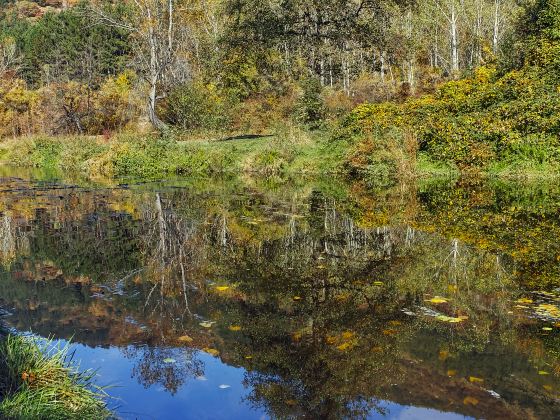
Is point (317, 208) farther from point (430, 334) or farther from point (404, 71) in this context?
point (404, 71)

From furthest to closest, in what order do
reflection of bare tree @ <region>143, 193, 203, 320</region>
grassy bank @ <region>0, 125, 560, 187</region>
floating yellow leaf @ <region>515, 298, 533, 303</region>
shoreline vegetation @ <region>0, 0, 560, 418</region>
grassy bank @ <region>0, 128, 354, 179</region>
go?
grassy bank @ <region>0, 128, 354, 179</region> → grassy bank @ <region>0, 125, 560, 187</region> → shoreline vegetation @ <region>0, 0, 560, 418</region> → reflection of bare tree @ <region>143, 193, 203, 320</region> → floating yellow leaf @ <region>515, 298, 533, 303</region>

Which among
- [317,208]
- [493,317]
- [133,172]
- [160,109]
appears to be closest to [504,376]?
[493,317]

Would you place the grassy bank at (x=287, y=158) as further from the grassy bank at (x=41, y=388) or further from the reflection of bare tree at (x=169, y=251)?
the grassy bank at (x=41, y=388)

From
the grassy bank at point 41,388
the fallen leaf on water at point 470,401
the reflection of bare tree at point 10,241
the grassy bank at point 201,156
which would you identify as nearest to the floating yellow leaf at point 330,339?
the fallen leaf on water at point 470,401

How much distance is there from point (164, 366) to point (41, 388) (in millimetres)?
1168

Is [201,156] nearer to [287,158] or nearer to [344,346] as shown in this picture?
[287,158]

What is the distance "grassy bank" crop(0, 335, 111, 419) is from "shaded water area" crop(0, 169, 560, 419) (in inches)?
11.4

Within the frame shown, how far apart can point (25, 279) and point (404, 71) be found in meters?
41.6

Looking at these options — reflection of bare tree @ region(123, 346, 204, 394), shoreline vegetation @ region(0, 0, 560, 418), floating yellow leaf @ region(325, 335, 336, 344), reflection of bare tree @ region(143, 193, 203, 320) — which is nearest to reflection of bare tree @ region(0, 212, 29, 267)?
reflection of bare tree @ region(143, 193, 203, 320)

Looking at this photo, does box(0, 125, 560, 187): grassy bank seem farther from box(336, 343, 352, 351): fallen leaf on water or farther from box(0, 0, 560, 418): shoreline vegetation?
box(336, 343, 352, 351): fallen leaf on water

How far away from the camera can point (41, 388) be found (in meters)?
4.05

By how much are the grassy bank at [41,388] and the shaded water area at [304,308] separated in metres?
0.29

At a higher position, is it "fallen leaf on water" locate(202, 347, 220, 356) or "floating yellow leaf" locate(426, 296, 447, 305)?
"floating yellow leaf" locate(426, 296, 447, 305)

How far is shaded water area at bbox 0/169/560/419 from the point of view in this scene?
176 inches
